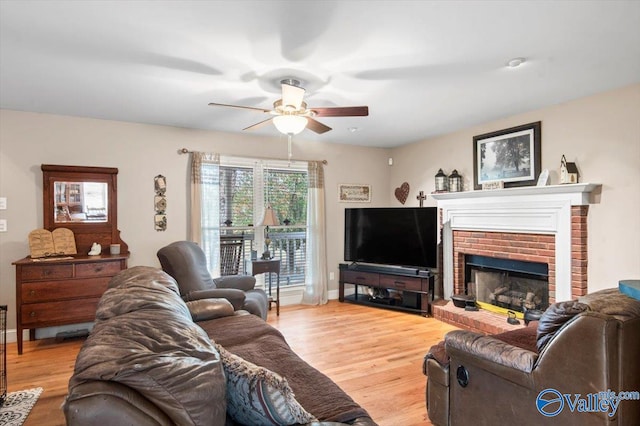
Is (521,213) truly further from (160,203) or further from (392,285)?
(160,203)

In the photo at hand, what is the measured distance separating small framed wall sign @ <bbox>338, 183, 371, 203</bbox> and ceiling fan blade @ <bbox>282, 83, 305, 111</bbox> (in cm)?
294

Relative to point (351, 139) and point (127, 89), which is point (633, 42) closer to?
point (351, 139)

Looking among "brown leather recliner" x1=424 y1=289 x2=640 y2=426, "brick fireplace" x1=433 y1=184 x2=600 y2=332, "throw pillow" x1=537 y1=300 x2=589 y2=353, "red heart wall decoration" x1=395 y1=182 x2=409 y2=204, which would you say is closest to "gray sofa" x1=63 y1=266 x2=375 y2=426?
"brown leather recliner" x1=424 y1=289 x2=640 y2=426

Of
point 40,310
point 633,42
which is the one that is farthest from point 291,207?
point 633,42

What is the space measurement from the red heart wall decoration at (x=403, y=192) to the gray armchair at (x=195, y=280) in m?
3.00

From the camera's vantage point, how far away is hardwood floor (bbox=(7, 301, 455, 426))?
248 centimetres

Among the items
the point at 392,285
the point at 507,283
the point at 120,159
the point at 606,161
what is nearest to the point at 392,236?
the point at 392,285

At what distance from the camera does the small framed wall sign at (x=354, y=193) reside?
221 inches

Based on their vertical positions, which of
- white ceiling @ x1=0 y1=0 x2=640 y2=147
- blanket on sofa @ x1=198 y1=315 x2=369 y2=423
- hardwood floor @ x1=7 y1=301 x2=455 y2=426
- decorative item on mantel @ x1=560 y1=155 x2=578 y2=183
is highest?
white ceiling @ x1=0 y1=0 x2=640 y2=147

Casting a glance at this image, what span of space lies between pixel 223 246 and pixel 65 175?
1.96 m

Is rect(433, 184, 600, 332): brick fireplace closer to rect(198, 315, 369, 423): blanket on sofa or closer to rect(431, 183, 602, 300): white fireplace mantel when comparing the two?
rect(431, 183, 602, 300): white fireplace mantel

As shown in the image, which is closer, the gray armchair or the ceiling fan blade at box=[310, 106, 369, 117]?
the ceiling fan blade at box=[310, 106, 369, 117]

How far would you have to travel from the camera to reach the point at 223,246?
475 centimetres

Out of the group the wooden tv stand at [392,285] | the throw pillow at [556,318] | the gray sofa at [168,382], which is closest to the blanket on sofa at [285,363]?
the gray sofa at [168,382]
